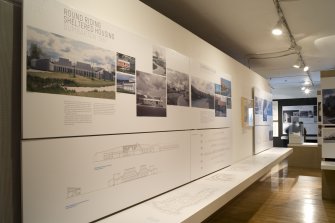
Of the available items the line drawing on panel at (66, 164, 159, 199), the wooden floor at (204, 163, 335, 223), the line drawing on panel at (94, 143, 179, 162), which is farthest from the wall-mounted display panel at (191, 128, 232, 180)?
the line drawing on panel at (66, 164, 159, 199)

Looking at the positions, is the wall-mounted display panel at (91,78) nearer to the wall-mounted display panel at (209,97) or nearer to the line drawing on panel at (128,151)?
the line drawing on panel at (128,151)

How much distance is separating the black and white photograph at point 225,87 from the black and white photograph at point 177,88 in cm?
134

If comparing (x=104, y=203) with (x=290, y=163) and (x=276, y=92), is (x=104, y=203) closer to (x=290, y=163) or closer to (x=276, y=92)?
(x=290, y=163)

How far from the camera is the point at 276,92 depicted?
47.8 ft

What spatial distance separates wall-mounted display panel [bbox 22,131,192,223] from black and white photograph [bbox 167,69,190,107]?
1.46ft

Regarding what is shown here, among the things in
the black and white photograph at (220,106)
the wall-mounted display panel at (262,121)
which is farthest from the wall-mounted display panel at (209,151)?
the wall-mounted display panel at (262,121)

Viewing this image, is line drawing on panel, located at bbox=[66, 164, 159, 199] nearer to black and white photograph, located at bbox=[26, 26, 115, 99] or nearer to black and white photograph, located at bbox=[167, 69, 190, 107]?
black and white photograph, located at bbox=[26, 26, 115, 99]

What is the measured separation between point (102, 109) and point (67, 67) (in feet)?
1.44

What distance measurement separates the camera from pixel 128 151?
2514mm


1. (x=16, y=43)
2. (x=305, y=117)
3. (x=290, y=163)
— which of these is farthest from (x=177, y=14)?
(x=305, y=117)

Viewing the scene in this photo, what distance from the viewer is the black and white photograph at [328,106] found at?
5590 millimetres

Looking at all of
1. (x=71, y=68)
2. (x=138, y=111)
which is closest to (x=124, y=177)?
(x=138, y=111)

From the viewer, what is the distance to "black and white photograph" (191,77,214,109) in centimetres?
377

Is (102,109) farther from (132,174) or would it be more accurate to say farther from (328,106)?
(328,106)
